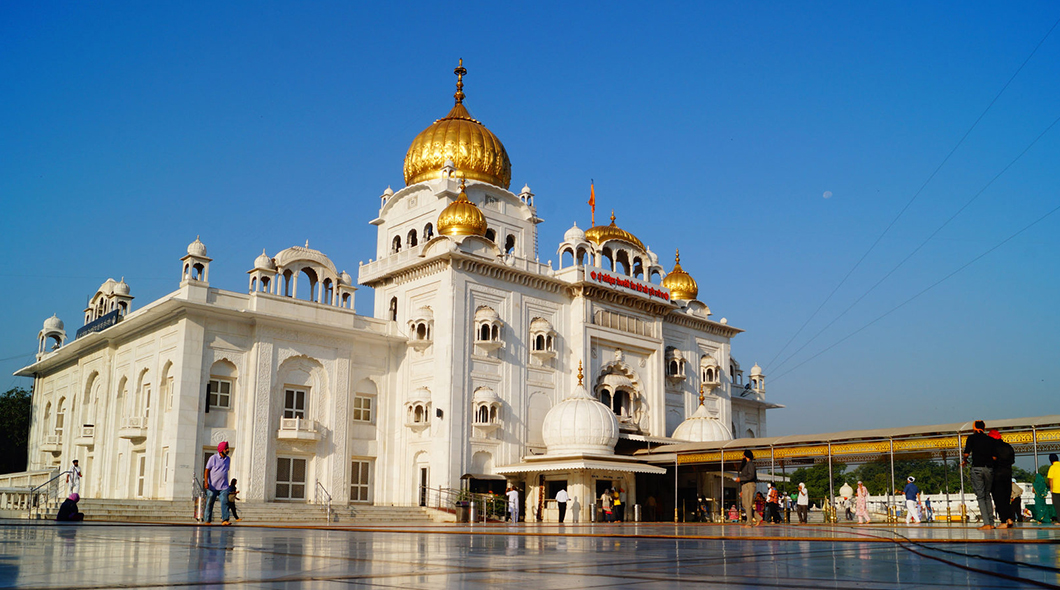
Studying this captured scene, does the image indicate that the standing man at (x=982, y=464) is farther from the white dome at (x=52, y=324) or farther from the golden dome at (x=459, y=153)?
the white dome at (x=52, y=324)

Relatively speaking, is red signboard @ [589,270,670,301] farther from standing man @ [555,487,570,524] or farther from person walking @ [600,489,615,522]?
person walking @ [600,489,615,522]

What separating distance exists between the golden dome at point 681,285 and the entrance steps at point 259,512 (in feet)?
62.4

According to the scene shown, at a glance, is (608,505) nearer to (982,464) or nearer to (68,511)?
(68,511)

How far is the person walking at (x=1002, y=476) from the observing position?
38.7ft

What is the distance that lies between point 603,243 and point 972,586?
32.4 metres

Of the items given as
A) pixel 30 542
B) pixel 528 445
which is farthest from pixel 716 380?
pixel 30 542

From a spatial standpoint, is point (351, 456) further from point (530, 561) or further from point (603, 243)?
point (530, 561)

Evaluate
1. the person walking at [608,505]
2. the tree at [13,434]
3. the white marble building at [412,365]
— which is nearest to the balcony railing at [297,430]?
the white marble building at [412,365]

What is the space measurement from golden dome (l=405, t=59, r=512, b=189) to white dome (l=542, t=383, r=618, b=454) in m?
10.4

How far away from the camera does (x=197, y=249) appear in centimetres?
2717

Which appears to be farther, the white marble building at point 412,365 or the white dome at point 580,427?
the white dome at point 580,427

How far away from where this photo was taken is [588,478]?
92.5 feet

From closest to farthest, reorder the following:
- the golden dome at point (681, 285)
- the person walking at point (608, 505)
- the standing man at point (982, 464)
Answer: the standing man at point (982, 464), the person walking at point (608, 505), the golden dome at point (681, 285)

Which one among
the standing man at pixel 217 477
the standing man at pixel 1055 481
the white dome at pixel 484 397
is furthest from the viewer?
the white dome at pixel 484 397
